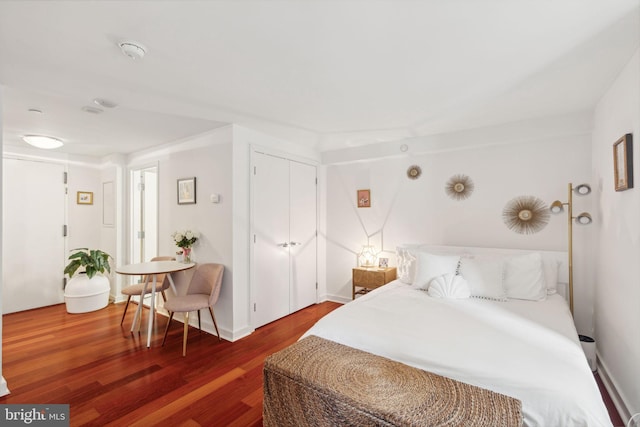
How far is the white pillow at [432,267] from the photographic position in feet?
9.63

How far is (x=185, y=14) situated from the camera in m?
1.47

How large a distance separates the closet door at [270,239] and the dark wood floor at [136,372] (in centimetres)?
26

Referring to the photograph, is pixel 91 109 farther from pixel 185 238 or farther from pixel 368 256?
pixel 368 256

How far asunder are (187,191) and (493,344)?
3.43 metres

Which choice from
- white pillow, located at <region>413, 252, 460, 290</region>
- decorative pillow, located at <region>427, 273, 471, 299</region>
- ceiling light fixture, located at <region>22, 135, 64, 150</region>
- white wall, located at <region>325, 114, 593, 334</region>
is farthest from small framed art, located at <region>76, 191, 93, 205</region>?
decorative pillow, located at <region>427, 273, 471, 299</region>

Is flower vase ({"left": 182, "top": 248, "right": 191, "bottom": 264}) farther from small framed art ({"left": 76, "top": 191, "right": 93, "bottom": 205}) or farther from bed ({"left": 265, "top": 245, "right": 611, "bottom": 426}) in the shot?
small framed art ({"left": 76, "top": 191, "right": 93, "bottom": 205})

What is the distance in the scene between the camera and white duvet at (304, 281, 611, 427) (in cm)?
132

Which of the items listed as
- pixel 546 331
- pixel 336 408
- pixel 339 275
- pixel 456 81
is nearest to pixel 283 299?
pixel 339 275

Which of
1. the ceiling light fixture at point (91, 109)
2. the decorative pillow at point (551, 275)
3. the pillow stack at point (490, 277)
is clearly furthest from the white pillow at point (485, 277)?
the ceiling light fixture at point (91, 109)

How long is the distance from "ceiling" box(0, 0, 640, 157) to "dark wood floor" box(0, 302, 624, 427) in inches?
91.5

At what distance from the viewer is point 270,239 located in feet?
12.1

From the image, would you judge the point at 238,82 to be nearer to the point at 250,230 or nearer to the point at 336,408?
the point at 250,230

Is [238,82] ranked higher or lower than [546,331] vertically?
higher

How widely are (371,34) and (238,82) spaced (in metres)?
1.09
